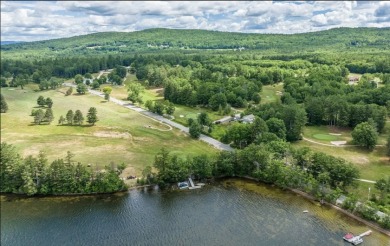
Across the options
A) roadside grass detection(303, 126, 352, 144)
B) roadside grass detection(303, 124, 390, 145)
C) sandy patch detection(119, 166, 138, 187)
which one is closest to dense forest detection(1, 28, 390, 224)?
roadside grass detection(303, 124, 390, 145)

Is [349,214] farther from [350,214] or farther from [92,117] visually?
[92,117]

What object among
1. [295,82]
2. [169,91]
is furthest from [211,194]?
[295,82]

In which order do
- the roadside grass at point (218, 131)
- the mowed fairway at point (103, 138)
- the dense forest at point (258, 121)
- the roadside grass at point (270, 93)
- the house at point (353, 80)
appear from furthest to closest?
the house at point (353, 80) < the roadside grass at point (270, 93) < the roadside grass at point (218, 131) < the mowed fairway at point (103, 138) < the dense forest at point (258, 121)

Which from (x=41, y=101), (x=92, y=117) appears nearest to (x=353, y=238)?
(x=92, y=117)

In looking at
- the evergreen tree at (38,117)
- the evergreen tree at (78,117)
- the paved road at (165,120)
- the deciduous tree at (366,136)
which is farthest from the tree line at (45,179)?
the deciduous tree at (366,136)

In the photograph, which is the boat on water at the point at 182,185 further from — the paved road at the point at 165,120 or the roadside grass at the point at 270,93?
the roadside grass at the point at 270,93

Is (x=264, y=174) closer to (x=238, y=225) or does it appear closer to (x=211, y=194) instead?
(x=211, y=194)
